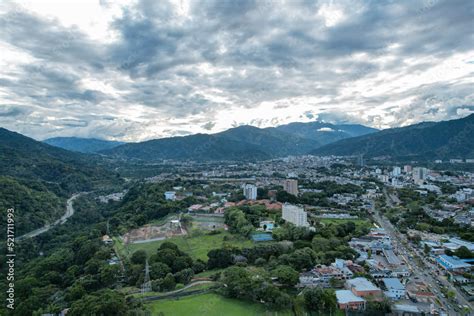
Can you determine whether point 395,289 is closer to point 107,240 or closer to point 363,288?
point 363,288

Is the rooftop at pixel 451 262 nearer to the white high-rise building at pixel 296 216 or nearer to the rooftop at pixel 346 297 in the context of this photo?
the rooftop at pixel 346 297

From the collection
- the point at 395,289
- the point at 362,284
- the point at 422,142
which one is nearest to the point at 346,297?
the point at 362,284

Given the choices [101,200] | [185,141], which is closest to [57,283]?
[101,200]

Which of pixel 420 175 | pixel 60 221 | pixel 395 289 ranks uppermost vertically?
pixel 420 175

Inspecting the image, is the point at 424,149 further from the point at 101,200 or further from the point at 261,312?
the point at 261,312

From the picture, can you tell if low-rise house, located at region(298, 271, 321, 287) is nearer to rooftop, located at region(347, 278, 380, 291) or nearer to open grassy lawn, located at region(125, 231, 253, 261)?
rooftop, located at region(347, 278, 380, 291)


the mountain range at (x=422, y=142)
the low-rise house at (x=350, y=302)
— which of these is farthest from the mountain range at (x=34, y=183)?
the mountain range at (x=422, y=142)
